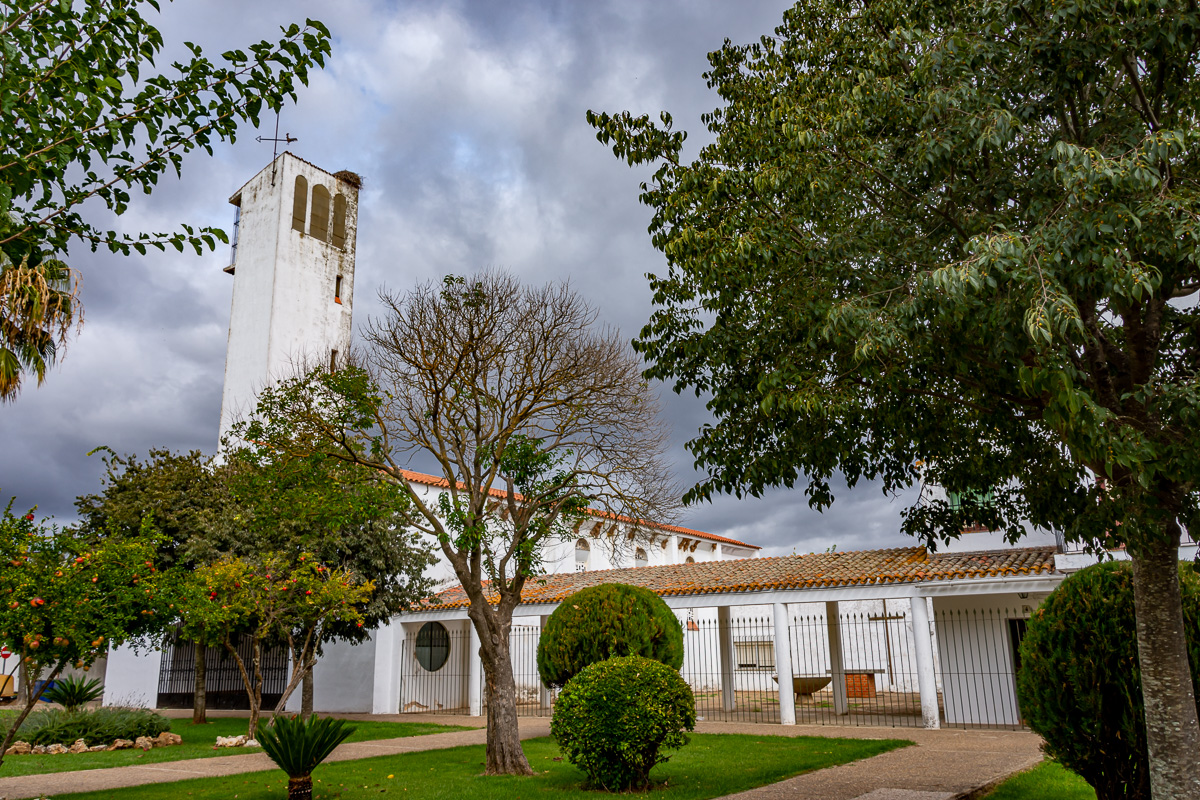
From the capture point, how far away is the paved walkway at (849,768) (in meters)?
9.03

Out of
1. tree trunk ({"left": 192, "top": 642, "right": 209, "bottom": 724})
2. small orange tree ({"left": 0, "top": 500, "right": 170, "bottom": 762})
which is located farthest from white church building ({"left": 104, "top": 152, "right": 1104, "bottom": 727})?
small orange tree ({"left": 0, "top": 500, "right": 170, "bottom": 762})

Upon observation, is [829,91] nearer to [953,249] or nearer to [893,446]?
[953,249]

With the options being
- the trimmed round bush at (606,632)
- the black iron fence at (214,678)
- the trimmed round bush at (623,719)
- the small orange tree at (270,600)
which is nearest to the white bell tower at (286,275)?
the black iron fence at (214,678)

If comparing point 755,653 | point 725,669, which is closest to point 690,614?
point 725,669

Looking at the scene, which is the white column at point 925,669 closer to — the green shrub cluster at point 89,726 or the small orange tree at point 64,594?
the small orange tree at point 64,594

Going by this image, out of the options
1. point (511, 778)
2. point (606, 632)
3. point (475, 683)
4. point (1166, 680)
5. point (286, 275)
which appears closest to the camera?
point (1166, 680)

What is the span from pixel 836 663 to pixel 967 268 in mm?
18882

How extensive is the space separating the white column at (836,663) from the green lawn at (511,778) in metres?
6.95

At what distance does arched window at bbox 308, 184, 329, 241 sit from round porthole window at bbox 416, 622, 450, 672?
14.8 m

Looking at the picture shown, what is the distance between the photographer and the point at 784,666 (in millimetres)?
18672

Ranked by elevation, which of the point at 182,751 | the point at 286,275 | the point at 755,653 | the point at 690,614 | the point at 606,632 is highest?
the point at 286,275

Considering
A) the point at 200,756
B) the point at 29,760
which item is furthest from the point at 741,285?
the point at 29,760

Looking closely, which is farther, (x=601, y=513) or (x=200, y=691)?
(x=200, y=691)

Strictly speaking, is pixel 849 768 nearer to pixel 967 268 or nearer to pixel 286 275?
pixel 967 268
